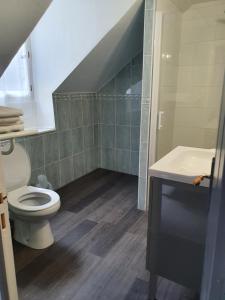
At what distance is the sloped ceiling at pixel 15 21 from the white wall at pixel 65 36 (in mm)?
1488

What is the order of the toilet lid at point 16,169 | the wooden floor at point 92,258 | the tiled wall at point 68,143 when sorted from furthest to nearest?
the tiled wall at point 68,143 < the toilet lid at point 16,169 < the wooden floor at point 92,258

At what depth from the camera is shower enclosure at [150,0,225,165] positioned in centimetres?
246

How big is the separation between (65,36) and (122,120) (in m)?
1.45

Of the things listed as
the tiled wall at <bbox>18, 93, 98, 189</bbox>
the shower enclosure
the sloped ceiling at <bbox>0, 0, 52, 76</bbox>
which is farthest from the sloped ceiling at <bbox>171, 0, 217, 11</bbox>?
the sloped ceiling at <bbox>0, 0, 52, 76</bbox>

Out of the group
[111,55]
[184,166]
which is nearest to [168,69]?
[111,55]

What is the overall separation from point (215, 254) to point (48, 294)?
1469mm

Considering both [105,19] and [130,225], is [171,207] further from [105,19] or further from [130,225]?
[105,19]

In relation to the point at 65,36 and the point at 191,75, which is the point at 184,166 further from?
the point at 65,36

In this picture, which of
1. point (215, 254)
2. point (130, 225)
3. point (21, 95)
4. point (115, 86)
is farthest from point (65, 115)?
point (215, 254)

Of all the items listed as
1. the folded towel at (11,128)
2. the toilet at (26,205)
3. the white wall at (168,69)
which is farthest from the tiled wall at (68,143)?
the folded towel at (11,128)

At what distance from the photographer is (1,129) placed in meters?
1.09

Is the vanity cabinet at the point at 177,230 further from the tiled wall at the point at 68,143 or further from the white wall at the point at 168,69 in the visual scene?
the tiled wall at the point at 68,143

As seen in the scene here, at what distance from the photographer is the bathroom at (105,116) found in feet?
6.09

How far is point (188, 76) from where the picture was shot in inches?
113
